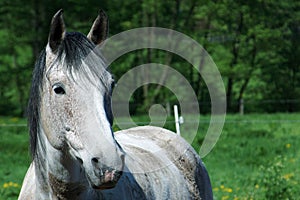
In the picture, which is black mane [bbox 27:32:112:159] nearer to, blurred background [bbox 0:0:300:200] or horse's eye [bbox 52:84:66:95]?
horse's eye [bbox 52:84:66:95]

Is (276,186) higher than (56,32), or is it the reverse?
(56,32)

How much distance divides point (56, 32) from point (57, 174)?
669mm

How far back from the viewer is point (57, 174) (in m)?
2.82

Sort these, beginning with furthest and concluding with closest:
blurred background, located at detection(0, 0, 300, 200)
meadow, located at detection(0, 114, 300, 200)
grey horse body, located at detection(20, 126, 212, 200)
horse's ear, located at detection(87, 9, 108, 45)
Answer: blurred background, located at detection(0, 0, 300, 200) → meadow, located at detection(0, 114, 300, 200) → grey horse body, located at detection(20, 126, 212, 200) → horse's ear, located at detection(87, 9, 108, 45)

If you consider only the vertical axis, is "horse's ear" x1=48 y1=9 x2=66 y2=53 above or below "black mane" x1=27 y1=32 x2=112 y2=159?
above

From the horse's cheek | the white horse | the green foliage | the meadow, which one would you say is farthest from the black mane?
the green foliage

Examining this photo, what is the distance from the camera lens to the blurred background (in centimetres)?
1438

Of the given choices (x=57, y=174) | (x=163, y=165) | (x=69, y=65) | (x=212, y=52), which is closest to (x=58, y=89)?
(x=69, y=65)

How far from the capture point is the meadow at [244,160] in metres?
7.12

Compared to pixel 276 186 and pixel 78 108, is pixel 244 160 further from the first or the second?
pixel 78 108

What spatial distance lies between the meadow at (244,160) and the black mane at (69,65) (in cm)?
394

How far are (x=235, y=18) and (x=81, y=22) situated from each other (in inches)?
304

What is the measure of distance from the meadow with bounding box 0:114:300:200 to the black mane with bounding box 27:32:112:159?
3.94 meters

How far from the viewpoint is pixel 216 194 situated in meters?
7.24
